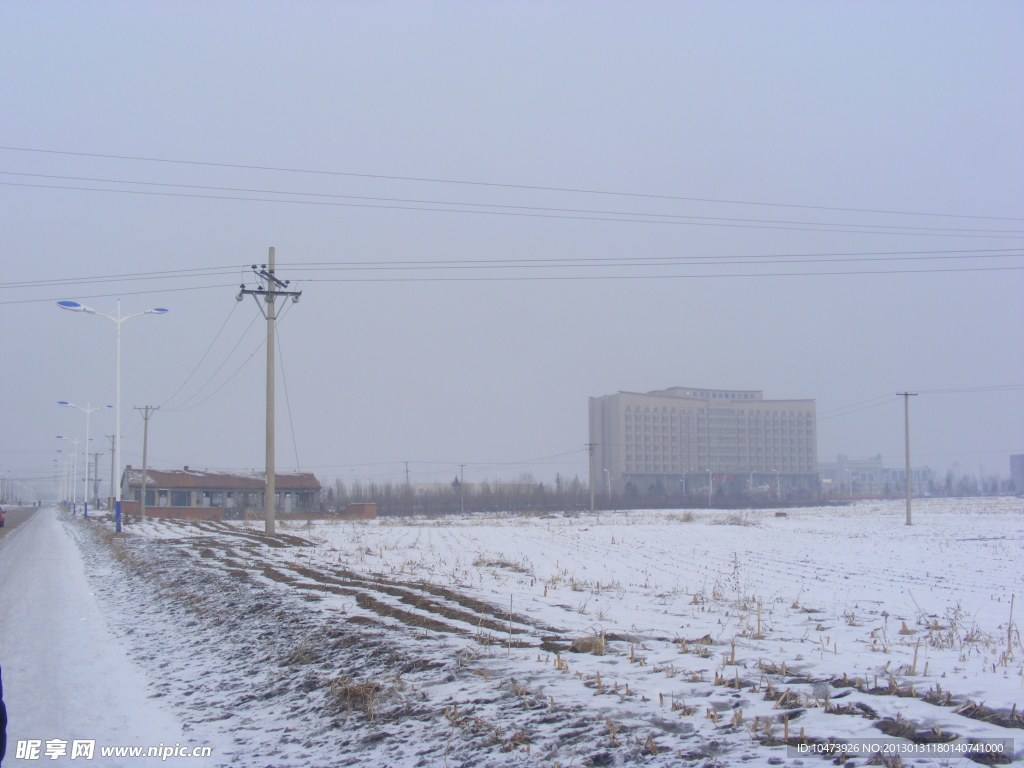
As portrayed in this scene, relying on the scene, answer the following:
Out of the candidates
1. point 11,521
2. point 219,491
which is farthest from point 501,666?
point 219,491

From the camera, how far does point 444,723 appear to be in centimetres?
675

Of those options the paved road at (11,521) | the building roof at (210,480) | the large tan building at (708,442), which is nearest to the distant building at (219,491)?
the building roof at (210,480)

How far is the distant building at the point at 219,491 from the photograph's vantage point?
8550 centimetres

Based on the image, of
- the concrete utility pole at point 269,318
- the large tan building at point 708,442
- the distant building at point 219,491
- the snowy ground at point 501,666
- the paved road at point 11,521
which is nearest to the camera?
the snowy ground at point 501,666

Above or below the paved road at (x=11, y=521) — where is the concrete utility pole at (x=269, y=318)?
above

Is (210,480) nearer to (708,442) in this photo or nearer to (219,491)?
(219,491)

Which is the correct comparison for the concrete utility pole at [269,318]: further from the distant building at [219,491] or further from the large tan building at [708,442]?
the large tan building at [708,442]

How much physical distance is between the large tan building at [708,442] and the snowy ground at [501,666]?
171 meters

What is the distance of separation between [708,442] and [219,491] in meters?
128

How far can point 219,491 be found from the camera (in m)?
88.9

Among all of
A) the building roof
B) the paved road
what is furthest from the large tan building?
the paved road

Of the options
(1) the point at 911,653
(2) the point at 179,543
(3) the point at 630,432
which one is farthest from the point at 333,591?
(3) the point at 630,432

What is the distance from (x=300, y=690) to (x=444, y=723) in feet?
7.57

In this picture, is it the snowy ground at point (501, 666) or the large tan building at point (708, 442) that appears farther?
the large tan building at point (708, 442)
